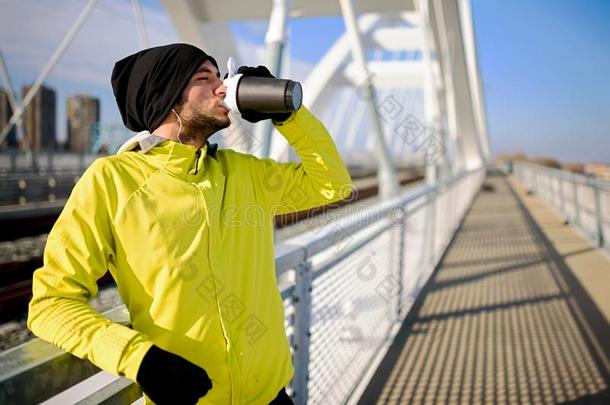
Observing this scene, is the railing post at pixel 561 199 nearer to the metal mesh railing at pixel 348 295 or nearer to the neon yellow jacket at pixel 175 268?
the metal mesh railing at pixel 348 295

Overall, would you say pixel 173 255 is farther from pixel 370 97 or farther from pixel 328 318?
pixel 370 97

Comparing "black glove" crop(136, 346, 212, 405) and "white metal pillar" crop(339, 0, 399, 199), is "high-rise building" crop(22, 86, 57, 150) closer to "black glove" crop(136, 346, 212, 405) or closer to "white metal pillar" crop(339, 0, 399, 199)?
"white metal pillar" crop(339, 0, 399, 199)

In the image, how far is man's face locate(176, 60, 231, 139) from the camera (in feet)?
4.33

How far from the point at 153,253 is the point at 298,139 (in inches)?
24.6

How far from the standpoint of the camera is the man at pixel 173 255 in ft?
3.31

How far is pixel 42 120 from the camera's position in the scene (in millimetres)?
12836

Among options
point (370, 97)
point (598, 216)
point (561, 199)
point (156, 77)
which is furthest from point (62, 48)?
point (561, 199)

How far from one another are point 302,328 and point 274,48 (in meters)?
1.92

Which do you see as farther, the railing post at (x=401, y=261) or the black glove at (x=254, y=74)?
the railing post at (x=401, y=261)

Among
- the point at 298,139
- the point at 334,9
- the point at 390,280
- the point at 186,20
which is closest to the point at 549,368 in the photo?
the point at 390,280

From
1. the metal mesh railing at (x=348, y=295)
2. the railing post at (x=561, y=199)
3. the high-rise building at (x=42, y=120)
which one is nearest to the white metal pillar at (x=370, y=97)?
the metal mesh railing at (x=348, y=295)

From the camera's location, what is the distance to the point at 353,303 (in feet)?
9.14

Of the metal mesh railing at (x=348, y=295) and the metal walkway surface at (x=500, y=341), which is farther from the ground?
the metal mesh railing at (x=348, y=295)

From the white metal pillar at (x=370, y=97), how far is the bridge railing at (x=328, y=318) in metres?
2.39
